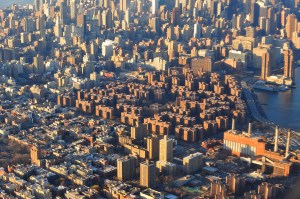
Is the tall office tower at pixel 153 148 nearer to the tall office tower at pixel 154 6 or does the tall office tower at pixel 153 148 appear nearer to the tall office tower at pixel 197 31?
the tall office tower at pixel 197 31

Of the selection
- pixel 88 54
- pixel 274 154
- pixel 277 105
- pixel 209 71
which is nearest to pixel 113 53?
pixel 88 54

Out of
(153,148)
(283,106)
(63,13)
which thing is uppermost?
(63,13)

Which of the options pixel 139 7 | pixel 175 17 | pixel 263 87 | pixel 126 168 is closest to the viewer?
pixel 126 168

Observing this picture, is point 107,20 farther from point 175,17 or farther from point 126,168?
point 126,168

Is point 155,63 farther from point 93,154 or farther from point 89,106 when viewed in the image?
point 93,154

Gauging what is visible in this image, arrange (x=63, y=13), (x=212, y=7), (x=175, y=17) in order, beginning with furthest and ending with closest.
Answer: (x=212, y=7)
(x=63, y=13)
(x=175, y=17)

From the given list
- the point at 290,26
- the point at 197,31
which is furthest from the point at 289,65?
the point at 197,31

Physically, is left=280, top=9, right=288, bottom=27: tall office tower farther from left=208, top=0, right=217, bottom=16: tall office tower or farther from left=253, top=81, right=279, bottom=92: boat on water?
left=253, top=81, right=279, bottom=92: boat on water

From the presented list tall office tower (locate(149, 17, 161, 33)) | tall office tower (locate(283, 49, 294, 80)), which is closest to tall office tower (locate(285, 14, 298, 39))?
tall office tower (locate(149, 17, 161, 33))
